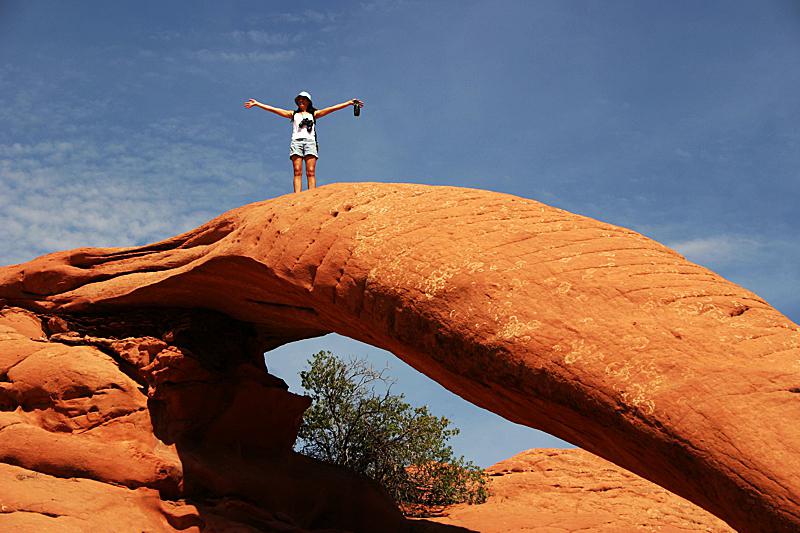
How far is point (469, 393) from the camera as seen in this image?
555cm

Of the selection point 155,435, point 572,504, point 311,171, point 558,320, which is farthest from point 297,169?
point 572,504

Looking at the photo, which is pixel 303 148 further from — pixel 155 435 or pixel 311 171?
pixel 155 435

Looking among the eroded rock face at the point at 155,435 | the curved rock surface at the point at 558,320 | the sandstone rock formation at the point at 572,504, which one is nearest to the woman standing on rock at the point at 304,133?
the curved rock surface at the point at 558,320

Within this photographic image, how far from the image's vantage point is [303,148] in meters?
9.03

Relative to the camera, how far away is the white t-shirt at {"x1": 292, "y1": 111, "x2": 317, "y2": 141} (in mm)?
9078

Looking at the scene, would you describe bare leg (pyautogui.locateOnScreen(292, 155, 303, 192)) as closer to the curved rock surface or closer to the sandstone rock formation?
the curved rock surface

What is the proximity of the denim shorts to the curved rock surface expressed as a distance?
72.0 inches

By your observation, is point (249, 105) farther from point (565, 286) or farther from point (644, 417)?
point (644, 417)

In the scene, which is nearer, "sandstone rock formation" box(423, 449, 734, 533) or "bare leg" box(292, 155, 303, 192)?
"bare leg" box(292, 155, 303, 192)

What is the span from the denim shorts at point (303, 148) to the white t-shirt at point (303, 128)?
0.16 ft

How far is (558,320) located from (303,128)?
5.62 metres

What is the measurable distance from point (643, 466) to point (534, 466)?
9.02 metres

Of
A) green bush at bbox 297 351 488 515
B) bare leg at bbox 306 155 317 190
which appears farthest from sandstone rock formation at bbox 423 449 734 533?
bare leg at bbox 306 155 317 190

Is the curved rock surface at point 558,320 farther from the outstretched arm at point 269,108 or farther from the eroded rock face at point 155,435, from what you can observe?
the outstretched arm at point 269,108
